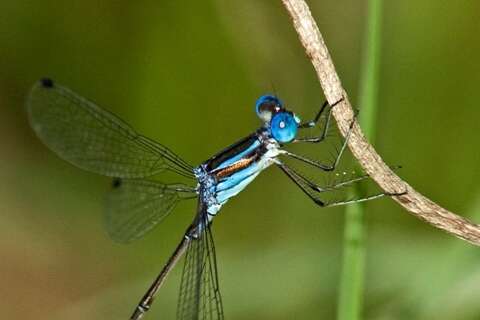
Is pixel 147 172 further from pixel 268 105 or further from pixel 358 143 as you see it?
pixel 358 143

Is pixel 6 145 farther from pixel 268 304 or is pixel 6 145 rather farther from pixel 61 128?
pixel 268 304

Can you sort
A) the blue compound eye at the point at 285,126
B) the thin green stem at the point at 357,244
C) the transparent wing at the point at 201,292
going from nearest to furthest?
the thin green stem at the point at 357,244 → the blue compound eye at the point at 285,126 → the transparent wing at the point at 201,292

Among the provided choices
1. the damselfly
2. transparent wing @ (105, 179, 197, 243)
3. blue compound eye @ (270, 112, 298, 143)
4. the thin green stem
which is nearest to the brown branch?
the thin green stem

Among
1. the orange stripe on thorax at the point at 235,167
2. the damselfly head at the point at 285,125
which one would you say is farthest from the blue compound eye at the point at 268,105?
the orange stripe on thorax at the point at 235,167

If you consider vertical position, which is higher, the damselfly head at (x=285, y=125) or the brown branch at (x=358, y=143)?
the damselfly head at (x=285, y=125)

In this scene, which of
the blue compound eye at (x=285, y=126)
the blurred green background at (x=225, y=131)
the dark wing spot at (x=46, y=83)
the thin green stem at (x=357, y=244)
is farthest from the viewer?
the blurred green background at (x=225, y=131)

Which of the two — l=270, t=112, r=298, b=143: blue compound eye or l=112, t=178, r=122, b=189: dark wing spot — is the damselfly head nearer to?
l=270, t=112, r=298, b=143: blue compound eye

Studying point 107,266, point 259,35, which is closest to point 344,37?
point 259,35

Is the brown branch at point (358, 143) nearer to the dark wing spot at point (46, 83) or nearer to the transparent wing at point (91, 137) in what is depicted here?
the transparent wing at point (91, 137)
